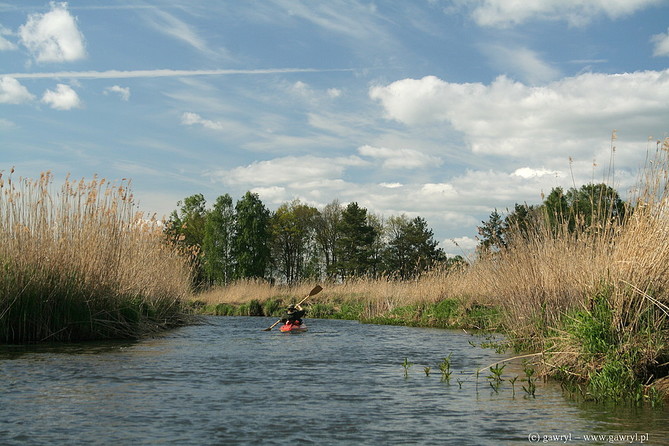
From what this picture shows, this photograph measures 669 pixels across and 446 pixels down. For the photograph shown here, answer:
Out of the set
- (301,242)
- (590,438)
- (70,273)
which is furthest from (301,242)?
(590,438)

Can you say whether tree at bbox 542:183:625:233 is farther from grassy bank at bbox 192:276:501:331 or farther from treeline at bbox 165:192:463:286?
treeline at bbox 165:192:463:286

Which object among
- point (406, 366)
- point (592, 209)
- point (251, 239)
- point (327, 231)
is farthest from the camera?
point (327, 231)

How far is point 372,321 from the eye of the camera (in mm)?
23375

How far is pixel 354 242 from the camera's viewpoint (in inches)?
2351

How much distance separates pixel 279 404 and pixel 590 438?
3.23 m

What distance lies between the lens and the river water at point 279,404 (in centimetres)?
559

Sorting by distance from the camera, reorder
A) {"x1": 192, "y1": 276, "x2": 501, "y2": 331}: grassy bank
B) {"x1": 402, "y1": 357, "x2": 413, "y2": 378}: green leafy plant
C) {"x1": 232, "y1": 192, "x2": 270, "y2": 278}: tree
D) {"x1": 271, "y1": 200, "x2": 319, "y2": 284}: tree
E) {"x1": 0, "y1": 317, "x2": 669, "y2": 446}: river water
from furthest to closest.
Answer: {"x1": 271, "y1": 200, "x2": 319, "y2": 284}: tree
{"x1": 232, "y1": 192, "x2": 270, "y2": 278}: tree
{"x1": 192, "y1": 276, "x2": 501, "y2": 331}: grassy bank
{"x1": 402, "y1": 357, "x2": 413, "y2": 378}: green leafy plant
{"x1": 0, "y1": 317, "x2": 669, "y2": 446}: river water

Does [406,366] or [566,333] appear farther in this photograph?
[406,366]

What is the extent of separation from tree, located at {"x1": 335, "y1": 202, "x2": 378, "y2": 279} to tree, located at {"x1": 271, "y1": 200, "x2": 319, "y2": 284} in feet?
18.5

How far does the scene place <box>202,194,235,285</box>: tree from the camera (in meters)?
61.3

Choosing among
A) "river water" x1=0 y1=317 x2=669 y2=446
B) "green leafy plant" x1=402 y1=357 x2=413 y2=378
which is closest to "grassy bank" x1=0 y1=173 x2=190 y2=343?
"river water" x1=0 y1=317 x2=669 y2=446

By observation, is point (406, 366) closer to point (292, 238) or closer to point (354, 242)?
point (354, 242)

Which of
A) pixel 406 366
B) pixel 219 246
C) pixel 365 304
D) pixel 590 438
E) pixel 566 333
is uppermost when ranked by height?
pixel 219 246

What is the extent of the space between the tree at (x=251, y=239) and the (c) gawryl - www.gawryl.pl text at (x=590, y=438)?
54316 millimetres
